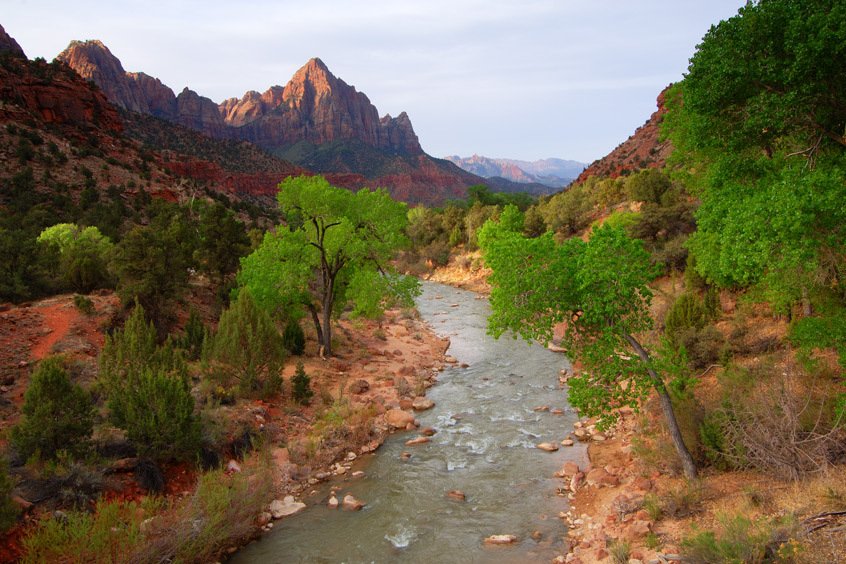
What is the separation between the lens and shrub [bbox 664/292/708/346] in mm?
15984

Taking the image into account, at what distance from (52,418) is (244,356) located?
5646 millimetres

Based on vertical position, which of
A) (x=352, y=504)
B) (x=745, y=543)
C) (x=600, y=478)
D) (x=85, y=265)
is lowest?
(x=352, y=504)

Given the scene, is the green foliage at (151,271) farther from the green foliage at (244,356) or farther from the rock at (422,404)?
the rock at (422,404)

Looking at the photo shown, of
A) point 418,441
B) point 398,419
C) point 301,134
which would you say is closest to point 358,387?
point 398,419

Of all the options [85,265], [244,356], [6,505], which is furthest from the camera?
[85,265]

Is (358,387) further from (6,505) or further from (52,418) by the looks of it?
(6,505)

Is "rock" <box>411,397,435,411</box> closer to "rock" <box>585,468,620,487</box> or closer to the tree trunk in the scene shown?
"rock" <box>585,468,620,487</box>

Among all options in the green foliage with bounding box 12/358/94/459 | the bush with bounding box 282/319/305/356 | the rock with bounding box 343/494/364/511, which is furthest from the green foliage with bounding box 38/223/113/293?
the rock with bounding box 343/494/364/511

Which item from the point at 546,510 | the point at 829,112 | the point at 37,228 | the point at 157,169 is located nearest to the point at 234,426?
the point at 546,510

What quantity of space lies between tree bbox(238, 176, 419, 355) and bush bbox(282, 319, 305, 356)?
776mm

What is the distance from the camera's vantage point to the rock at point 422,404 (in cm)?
1612

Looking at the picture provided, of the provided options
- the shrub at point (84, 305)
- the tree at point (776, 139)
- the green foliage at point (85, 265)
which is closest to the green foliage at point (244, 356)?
the shrub at point (84, 305)

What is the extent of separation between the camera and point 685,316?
1641 cm

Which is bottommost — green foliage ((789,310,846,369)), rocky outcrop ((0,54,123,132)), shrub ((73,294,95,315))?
shrub ((73,294,95,315))
